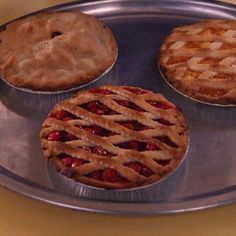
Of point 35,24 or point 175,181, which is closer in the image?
point 175,181

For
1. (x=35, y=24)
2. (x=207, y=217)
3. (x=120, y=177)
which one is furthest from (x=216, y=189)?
(x=35, y=24)

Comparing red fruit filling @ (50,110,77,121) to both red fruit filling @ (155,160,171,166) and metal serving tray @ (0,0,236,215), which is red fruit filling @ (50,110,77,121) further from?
red fruit filling @ (155,160,171,166)

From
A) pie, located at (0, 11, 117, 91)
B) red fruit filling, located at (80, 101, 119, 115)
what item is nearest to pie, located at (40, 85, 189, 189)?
red fruit filling, located at (80, 101, 119, 115)

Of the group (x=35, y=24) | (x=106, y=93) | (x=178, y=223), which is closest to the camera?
(x=178, y=223)

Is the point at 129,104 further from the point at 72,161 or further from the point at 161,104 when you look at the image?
the point at 72,161

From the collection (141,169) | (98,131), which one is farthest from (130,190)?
(98,131)

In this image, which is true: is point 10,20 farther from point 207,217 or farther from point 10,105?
point 207,217
